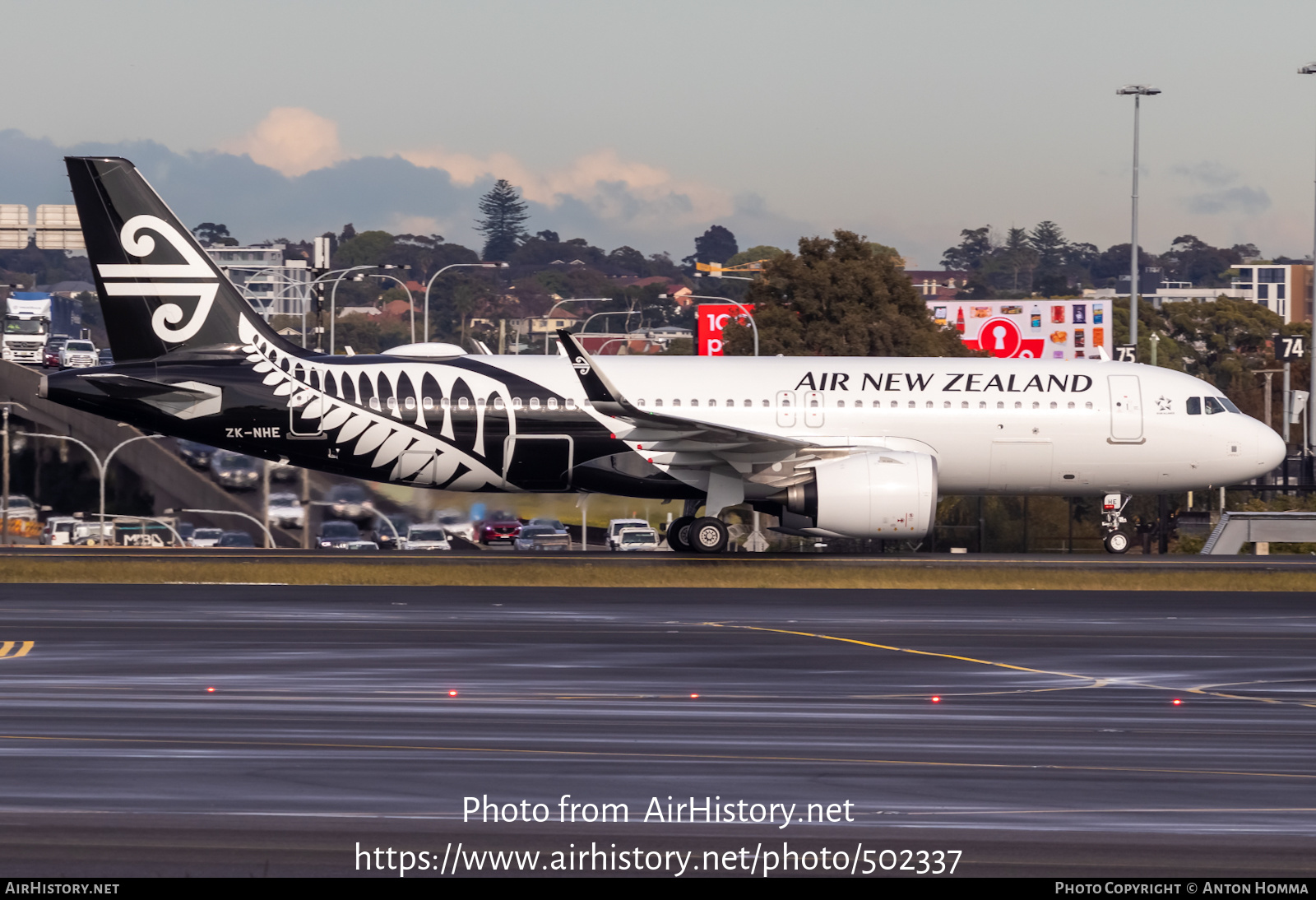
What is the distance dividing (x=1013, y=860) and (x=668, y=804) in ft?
7.04

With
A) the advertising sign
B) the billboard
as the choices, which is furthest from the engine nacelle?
the billboard

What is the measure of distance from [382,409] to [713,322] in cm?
4734

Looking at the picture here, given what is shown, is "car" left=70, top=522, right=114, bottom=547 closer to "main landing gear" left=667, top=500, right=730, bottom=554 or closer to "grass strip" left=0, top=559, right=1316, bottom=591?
"grass strip" left=0, top=559, right=1316, bottom=591

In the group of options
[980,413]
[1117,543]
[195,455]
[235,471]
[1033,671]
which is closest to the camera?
[1033,671]

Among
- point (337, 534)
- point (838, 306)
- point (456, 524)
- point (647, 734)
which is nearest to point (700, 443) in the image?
point (456, 524)

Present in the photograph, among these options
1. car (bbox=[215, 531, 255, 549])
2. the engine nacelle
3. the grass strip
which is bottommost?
car (bbox=[215, 531, 255, 549])

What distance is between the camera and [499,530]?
4316cm

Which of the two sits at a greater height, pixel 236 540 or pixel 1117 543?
pixel 1117 543

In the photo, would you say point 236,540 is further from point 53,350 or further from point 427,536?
point 53,350

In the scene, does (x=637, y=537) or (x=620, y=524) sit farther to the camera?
(x=620, y=524)

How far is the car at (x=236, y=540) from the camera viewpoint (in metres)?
44.4

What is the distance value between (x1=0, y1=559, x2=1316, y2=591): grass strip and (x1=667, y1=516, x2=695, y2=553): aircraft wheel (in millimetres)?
3194

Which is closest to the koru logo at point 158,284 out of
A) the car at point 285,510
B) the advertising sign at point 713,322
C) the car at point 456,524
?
the car at point 456,524

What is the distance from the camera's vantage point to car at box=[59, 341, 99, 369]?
75812 millimetres
